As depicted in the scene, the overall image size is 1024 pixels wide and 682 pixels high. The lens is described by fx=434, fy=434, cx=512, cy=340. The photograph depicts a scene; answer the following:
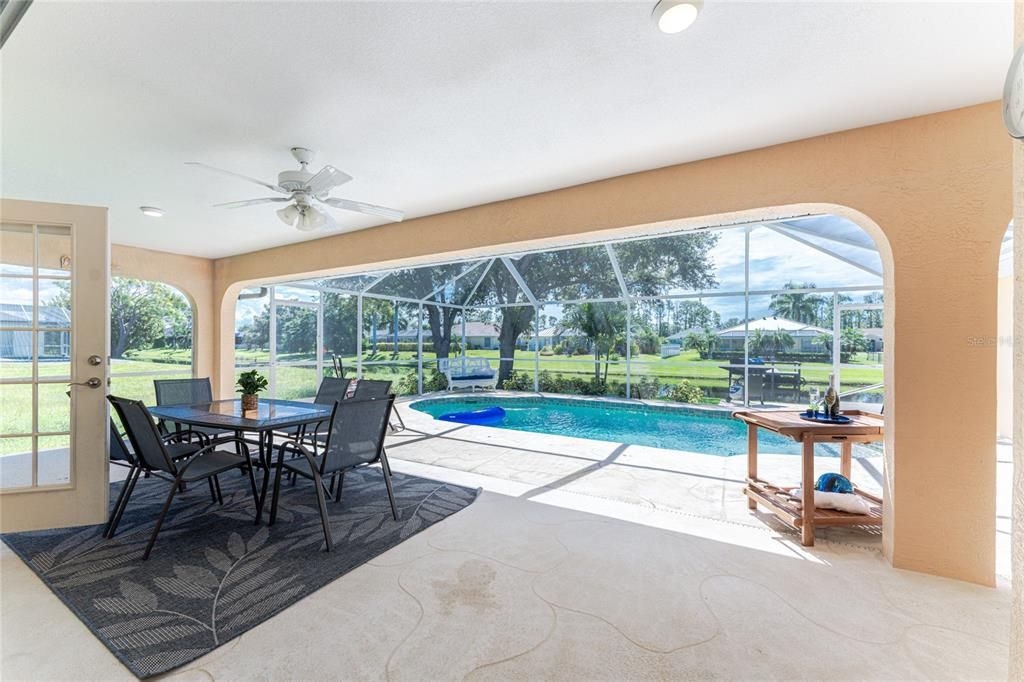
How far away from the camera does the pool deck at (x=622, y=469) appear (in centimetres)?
319

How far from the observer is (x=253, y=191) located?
138 inches

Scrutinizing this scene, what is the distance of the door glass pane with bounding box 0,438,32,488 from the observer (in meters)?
2.72

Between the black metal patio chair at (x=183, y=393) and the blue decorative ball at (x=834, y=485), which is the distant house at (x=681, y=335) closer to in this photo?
the blue decorative ball at (x=834, y=485)

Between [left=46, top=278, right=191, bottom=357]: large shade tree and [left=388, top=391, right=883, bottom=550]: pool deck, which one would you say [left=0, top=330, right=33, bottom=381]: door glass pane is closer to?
[left=388, top=391, right=883, bottom=550]: pool deck

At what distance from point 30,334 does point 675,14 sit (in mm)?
4009

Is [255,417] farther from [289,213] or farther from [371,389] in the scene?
[289,213]

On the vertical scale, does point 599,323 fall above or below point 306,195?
below

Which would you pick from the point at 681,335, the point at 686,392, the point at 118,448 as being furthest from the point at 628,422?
the point at 118,448

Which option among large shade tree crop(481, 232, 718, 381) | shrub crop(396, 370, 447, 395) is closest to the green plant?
shrub crop(396, 370, 447, 395)

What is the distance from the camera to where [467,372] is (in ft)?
35.4

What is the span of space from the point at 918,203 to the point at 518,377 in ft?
28.8

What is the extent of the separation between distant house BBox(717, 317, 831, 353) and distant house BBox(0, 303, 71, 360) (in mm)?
8720

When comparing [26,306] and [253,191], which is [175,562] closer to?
[26,306]

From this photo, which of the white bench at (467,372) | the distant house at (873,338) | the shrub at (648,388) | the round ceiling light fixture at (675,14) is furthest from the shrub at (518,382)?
the round ceiling light fixture at (675,14)
